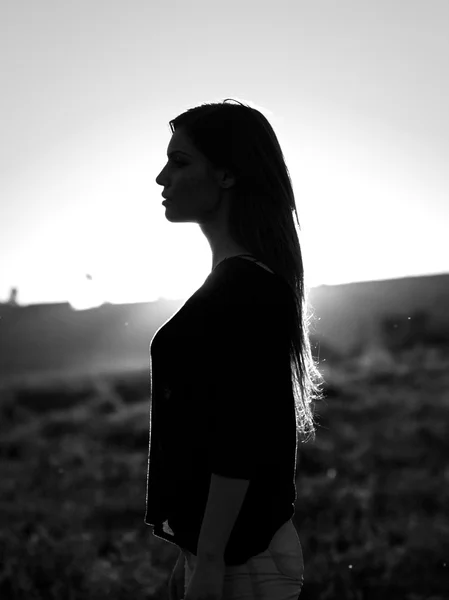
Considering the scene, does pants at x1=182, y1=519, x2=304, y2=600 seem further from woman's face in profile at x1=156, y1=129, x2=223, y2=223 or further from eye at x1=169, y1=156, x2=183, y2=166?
eye at x1=169, y1=156, x2=183, y2=166

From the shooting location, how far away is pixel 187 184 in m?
1.42

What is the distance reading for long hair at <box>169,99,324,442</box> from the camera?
Answer: 140 cm

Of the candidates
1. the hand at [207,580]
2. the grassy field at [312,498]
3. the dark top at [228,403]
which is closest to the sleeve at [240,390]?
the dark top at [228,403]

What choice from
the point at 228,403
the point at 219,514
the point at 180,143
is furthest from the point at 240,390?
the point at 180,143

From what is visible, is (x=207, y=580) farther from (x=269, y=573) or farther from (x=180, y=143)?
(x=180, y=143)

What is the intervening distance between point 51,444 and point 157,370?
26.4 feet

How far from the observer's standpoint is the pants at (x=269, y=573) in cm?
127

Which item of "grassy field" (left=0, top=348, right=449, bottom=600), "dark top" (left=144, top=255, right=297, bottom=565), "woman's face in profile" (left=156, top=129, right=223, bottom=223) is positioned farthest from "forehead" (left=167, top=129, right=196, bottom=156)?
"grassy field" (left=0, top=348, right=449, bottom=600)

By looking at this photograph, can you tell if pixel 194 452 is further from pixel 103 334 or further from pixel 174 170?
pixel 103 334

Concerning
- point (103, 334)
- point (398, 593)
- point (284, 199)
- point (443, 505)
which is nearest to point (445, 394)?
point (443, 505)

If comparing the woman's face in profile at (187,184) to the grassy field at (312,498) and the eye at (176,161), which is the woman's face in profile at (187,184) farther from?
the grassy field at (312,498)

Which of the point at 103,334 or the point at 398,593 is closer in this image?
the point at 398,593

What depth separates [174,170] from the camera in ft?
4.74

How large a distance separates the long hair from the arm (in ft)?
1.15
